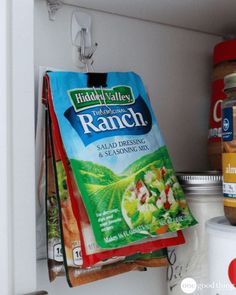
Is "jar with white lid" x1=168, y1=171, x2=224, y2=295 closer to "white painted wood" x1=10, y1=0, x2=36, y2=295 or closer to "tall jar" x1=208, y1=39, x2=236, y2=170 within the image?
"tall jar" x1=208, y1=39, x2=236, y2=170

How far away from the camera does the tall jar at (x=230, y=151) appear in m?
0.54

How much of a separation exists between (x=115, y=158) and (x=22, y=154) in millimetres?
152

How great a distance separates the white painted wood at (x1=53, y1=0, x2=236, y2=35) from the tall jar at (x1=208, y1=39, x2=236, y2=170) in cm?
6

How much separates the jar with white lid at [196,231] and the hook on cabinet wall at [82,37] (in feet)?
0.83

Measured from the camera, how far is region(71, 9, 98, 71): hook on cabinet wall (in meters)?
0.69

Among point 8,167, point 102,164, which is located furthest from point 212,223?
point 8,167

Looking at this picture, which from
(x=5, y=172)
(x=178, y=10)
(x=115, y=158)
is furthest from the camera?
(x=178, y=10)

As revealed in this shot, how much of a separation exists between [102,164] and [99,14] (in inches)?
10.8

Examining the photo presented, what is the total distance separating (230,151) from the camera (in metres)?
0.54

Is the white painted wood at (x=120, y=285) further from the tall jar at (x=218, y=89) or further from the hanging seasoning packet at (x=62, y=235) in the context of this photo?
the tall jar at (x=218, y=89)

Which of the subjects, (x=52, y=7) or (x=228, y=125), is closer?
(x=228, y=125)

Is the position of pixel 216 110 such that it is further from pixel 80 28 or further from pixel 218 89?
pixel 80 28

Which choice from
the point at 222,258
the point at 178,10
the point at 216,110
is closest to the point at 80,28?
the point at 178,10

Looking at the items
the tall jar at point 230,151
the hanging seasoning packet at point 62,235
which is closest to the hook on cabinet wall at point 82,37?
the hanging seasoning packet at point 62,235
